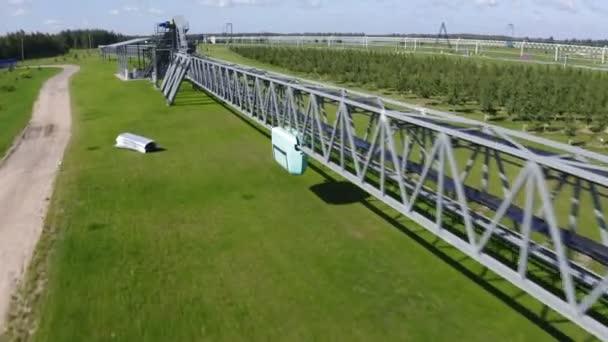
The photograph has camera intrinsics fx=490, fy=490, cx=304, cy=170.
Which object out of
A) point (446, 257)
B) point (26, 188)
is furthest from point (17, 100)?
point (446, 257)

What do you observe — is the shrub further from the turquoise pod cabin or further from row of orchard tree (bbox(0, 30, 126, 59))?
row of orchard tree (bbox(0, 30, 126, 59))

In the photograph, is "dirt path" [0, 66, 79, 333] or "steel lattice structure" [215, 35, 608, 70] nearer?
"dirt path" [0, 66, 79, 333]

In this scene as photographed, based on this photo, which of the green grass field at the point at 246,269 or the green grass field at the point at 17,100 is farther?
the green grass field at the point at 17,100

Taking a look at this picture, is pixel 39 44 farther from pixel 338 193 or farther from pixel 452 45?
pixel 338 193

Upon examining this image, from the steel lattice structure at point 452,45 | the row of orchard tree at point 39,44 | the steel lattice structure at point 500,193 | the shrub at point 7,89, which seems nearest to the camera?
the steel lattice structure at point 500,193

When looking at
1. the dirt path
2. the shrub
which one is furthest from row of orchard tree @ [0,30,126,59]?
the dirt path

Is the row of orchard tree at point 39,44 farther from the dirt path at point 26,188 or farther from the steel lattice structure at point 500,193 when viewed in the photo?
the steel lattice structure at point 500,193

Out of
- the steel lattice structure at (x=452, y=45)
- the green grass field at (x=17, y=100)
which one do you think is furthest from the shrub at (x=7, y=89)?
the steel lattice structure at (x=452, y=45)

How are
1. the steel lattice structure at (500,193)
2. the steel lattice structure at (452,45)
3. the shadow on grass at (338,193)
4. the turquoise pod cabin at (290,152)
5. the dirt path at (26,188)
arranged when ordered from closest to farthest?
the steel lattice structure at (500,193) < the dirt path at (26,188) < the turquoise pod cabin at (290,152) < the shadow on grass at (338,193) < the steel lattice structure at (452,45)
